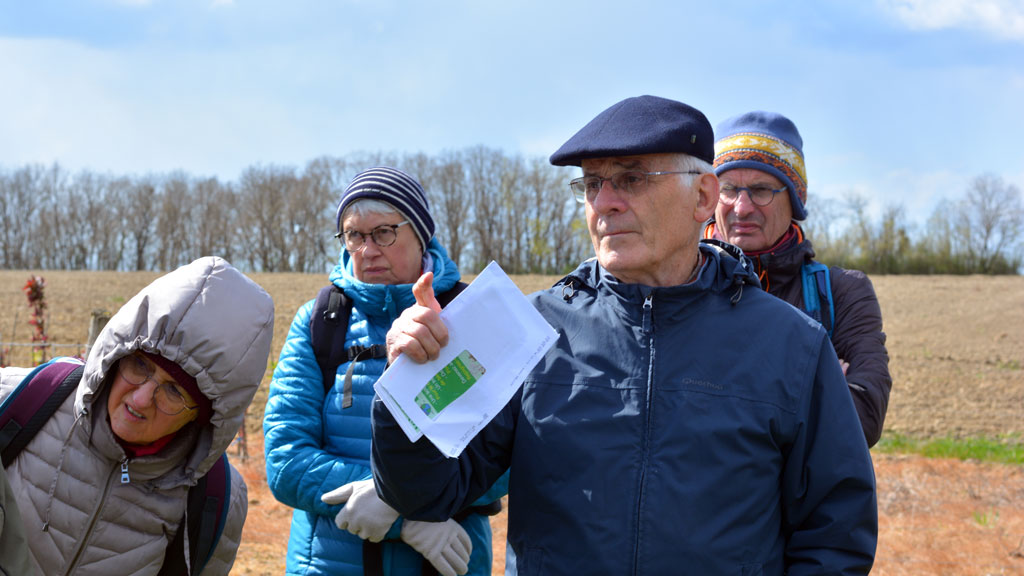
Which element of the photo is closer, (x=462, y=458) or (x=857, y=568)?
(x=857, y=568)

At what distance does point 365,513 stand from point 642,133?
1399 mm

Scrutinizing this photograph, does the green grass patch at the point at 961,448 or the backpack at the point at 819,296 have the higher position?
the backpack at the point at 819,296

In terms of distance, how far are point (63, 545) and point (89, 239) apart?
230ft

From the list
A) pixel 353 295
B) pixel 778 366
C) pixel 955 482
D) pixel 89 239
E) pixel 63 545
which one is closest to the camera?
pixel 778 366

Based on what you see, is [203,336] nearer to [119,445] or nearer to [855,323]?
[119,445]

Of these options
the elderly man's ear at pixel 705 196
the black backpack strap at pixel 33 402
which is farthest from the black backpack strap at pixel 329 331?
the elderly man's ear at pixel 705 196

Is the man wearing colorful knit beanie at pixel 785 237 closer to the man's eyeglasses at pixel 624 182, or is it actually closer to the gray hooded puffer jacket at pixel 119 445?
the man's eyeglasses at pixel 624 182

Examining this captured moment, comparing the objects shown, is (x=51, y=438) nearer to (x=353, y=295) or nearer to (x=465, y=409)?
(x=353, y=295)

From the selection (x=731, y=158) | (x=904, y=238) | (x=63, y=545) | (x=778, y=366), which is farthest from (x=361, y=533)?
(x=904, y=238)

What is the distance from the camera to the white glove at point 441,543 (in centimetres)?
256

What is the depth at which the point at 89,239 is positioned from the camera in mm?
64625

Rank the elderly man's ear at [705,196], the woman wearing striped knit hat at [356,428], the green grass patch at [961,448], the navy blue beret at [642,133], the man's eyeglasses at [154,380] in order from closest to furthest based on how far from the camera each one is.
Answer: the navy blue beret at [642,133] < the elderly man's ear at [705,196] < the man's eyeglasses at [154,380] < the woman wearing striped knit hat at [356,428] < the green grass patch at [961,448]

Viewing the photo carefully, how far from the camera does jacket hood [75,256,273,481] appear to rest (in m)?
2.38

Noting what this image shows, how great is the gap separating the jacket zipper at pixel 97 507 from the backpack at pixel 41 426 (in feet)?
0.82
